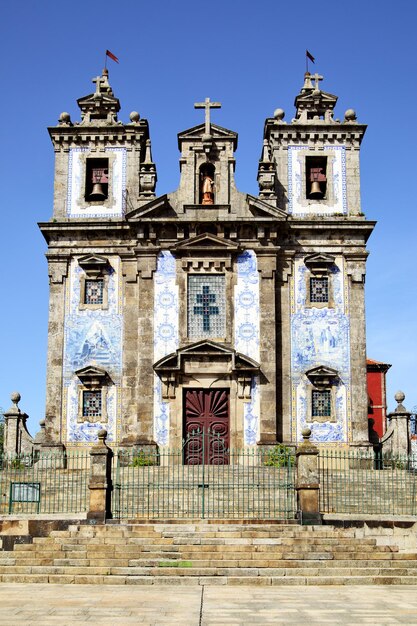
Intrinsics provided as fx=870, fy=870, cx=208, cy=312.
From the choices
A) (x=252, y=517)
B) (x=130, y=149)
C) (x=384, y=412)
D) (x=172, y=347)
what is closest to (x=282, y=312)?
(x=172, y=347)

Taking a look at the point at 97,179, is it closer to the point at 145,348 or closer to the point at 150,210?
the point at 150,210

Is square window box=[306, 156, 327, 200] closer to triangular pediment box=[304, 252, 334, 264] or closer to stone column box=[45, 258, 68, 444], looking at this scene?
triangular pediment box=[304, 252, 334, 264]

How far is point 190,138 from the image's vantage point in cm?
3036

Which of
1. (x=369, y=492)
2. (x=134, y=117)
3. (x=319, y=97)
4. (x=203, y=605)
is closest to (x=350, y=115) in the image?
(x=319, y=97)

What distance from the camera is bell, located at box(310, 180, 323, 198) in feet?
99.9

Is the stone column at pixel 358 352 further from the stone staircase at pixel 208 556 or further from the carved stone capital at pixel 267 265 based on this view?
the stone staircase at pixel 208 556

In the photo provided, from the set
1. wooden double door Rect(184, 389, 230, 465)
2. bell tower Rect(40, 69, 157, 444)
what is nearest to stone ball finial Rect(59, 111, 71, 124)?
bell tower Rect(40, 69, 157, 444)

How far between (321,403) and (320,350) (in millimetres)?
1773

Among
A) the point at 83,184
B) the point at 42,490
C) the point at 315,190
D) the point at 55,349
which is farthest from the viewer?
the point at 83,184

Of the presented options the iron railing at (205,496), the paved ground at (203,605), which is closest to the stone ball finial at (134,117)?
the iron railing at (205,496)

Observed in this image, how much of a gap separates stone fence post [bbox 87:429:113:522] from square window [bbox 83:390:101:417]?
8.21 m

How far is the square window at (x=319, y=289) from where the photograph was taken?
2966cm

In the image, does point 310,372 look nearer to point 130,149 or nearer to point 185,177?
point 185,177

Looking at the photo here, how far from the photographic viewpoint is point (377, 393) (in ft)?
148
